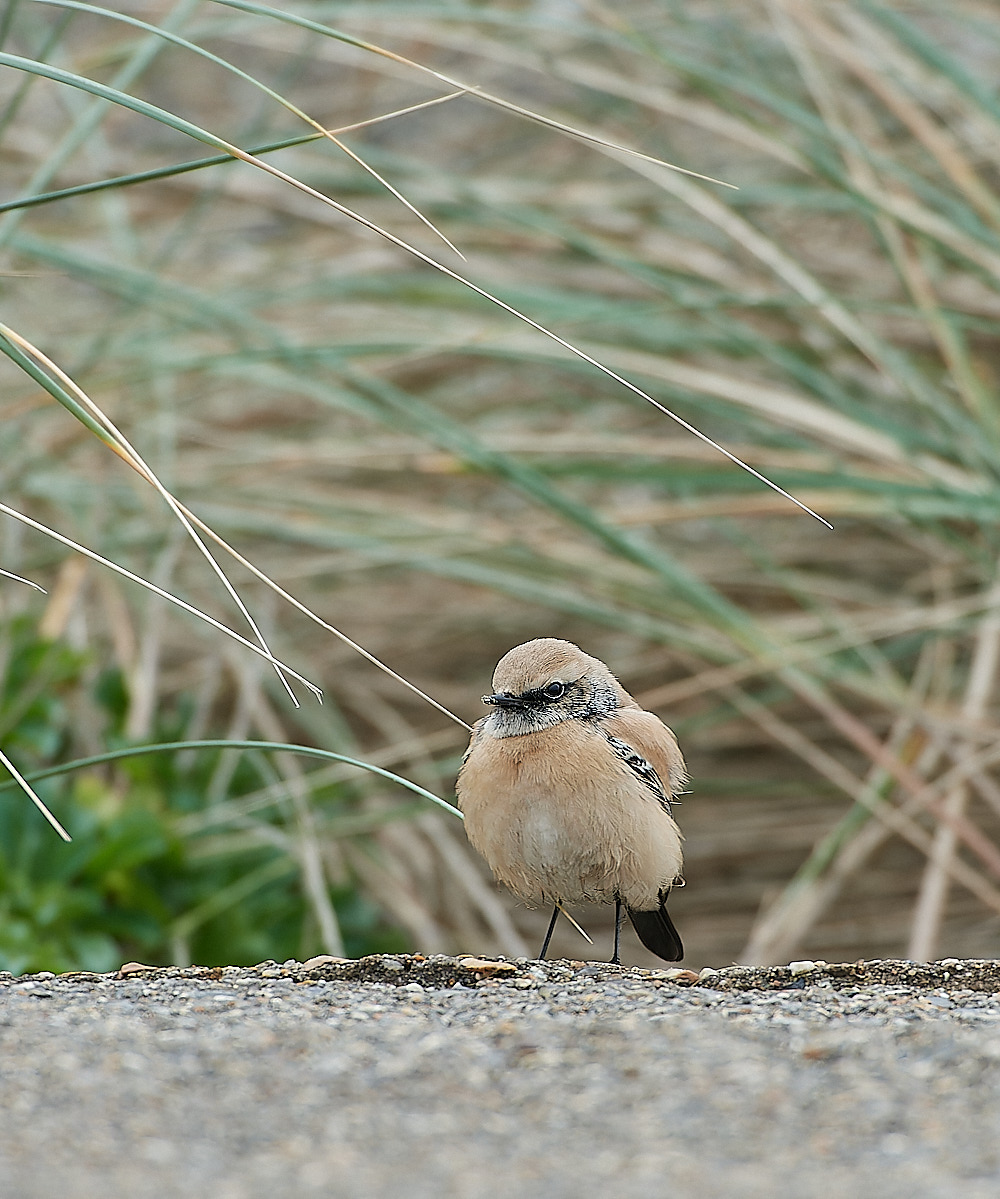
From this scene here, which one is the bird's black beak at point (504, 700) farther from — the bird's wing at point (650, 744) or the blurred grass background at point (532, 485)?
the blurred grass background at point (532, 485)

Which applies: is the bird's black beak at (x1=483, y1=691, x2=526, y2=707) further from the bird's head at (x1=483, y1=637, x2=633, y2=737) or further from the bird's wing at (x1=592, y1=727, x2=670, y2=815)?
the bird's wing at (x1=592, y1=727, x2=670, y2=815)

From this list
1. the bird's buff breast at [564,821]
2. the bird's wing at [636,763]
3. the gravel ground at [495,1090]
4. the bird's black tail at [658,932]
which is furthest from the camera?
the bird's black tail at [658,932]

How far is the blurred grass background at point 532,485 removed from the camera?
10.8 feet

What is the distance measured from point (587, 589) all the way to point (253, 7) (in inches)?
89.6

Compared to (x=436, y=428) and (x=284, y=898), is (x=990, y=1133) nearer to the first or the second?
(x=436, y=428)

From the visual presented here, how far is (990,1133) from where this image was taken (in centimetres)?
126

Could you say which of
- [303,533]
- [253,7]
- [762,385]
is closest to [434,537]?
[303,533]

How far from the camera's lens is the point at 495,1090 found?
55.7 inches

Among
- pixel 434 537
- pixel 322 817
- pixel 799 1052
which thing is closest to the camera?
pixel 799 1052

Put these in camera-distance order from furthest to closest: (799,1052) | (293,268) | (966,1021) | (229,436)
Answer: (229,436) < (293,268) < (966,1021) < (799,1052)

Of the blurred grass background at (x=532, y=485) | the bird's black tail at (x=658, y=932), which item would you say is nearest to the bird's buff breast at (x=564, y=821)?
the bird's black tail at (x=658, y=932)

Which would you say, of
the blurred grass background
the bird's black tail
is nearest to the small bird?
the bird's black tail

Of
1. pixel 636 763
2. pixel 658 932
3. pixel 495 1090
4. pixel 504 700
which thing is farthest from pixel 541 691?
pixel 495 1090

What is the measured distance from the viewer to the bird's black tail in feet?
8.75
